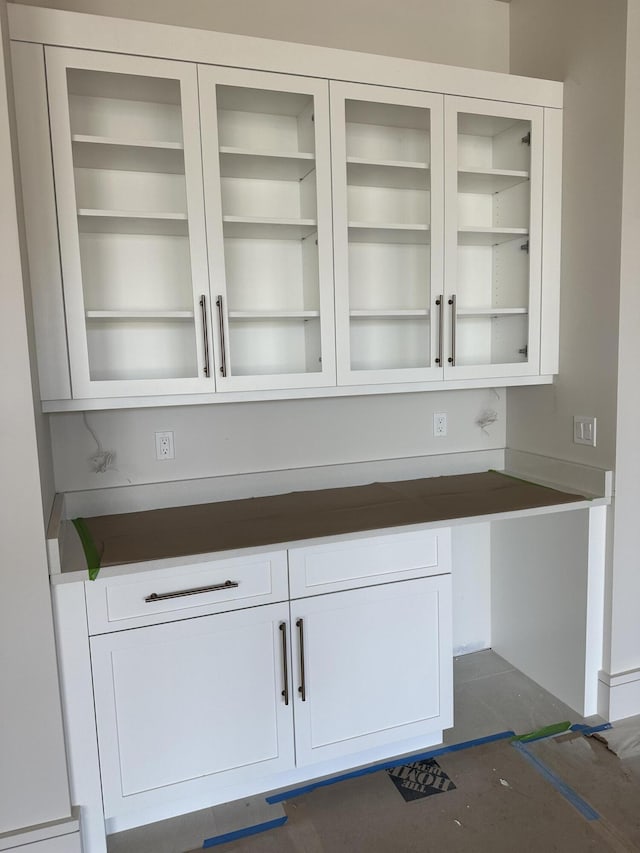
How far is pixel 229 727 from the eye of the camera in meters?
1.82

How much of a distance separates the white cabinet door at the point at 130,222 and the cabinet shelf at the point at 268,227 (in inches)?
5.9

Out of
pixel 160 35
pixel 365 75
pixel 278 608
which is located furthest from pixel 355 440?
pixel 160 35

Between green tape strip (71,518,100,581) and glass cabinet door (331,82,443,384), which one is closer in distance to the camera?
green tape strip (71,518,100,581)

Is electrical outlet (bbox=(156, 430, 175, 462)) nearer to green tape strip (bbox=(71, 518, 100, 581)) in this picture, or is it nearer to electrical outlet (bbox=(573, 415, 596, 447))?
green tape strip (bbox=(71, 518, 100, 581))

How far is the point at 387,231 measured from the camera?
2.18 m

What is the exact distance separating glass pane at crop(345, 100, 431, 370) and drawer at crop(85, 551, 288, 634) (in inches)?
37.5

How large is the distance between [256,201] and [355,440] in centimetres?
104

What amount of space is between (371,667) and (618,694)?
1.05m

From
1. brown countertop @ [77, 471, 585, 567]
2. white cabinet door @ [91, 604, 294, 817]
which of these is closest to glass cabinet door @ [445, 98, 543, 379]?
brown countertop @ [77, 471, 585, 567]

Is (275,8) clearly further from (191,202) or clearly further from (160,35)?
(191,202)

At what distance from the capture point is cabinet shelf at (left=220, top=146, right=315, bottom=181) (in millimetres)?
1945

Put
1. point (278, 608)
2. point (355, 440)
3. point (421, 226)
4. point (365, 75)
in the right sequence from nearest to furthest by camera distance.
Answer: point (278, 608), point (365, 75), point (421, 226), point (355, 440)

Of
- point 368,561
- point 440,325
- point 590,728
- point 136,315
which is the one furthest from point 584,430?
point 136,315

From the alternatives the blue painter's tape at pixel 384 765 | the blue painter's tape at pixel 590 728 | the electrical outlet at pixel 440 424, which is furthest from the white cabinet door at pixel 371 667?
the electrical outlet at pixel 440 424
